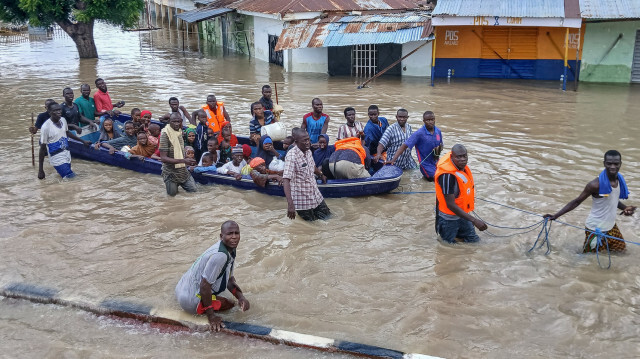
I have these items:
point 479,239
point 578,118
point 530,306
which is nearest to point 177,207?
point 479,239

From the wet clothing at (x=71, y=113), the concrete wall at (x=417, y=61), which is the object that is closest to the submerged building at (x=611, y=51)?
the concrete wall at (x=417, y=61)

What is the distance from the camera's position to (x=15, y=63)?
27469 millimetres

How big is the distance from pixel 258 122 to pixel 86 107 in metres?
4.09

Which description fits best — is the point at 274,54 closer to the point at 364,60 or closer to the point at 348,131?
the point at 364,60

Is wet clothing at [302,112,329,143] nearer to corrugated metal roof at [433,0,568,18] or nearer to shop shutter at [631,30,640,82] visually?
corrugated metal roof at [433,0,568,18]

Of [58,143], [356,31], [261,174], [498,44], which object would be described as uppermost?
[356,31]

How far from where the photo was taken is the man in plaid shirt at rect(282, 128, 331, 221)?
25.2 ft

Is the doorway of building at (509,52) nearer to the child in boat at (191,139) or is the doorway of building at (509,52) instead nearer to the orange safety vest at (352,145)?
the orange safety vest at (352,145)

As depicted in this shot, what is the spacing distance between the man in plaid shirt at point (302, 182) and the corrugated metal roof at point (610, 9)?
13169mm

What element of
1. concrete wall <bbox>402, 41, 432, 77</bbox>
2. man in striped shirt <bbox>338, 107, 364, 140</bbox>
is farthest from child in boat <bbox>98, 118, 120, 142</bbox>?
concrete wall <bbox>402, 41, 432, 77</bbox>

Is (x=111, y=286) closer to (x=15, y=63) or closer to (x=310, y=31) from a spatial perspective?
(x=310, y=31)

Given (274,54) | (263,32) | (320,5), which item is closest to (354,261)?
(320,5)

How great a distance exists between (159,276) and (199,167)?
3.16 m

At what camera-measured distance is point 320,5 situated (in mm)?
22797
